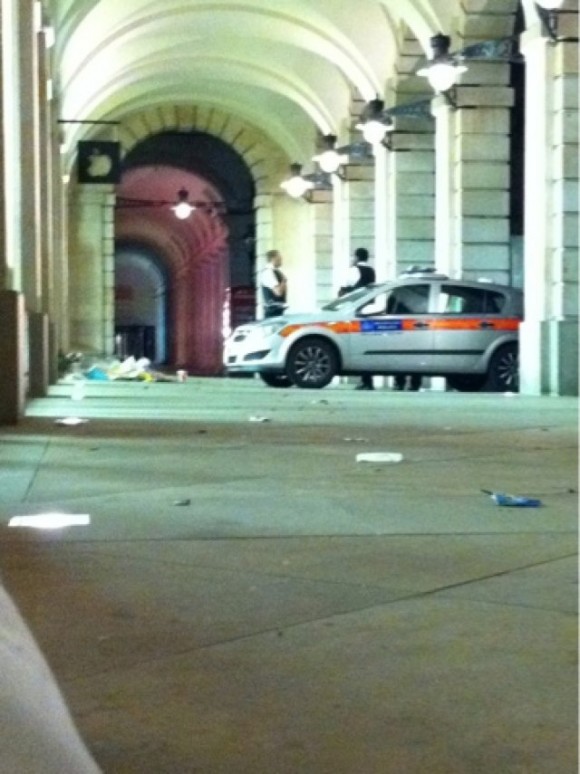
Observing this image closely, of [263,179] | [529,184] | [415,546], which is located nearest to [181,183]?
[263,179]

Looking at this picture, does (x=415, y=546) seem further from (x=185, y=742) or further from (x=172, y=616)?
(x=185, y=742)

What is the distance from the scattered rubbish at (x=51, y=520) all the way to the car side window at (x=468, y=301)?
49.1 ft

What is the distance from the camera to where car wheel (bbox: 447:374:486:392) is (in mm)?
20980

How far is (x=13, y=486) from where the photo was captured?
273 inches

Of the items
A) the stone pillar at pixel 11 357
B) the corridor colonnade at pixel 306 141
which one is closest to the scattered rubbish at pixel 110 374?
the corridor colonnade at pixel 306 141

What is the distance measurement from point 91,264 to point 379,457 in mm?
28403

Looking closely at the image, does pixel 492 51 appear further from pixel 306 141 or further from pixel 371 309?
pixel 306 141

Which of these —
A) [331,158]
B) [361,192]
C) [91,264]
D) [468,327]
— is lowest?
[468,327]

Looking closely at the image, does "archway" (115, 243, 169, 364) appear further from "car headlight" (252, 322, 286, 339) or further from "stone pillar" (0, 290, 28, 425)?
"stone pillar" (0, 290, 28, 425)

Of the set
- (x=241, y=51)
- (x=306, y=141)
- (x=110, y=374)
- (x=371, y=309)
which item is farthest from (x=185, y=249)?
(x=371, y=309)

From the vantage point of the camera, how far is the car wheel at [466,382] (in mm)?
20980

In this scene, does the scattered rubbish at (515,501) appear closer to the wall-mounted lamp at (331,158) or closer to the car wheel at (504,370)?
the car wheel at (504,370)

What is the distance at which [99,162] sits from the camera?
3062cm

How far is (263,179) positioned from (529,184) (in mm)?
19238
